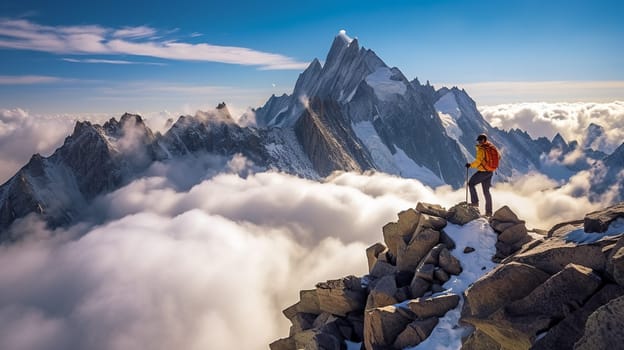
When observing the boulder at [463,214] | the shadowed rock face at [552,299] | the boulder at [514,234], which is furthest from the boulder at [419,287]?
the shadowed rock face at [552,299]

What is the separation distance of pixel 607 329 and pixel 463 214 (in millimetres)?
19890

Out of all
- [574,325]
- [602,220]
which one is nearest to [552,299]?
[574,325]

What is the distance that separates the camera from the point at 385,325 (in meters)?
23.0

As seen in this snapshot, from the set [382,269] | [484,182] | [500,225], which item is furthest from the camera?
[382,269]

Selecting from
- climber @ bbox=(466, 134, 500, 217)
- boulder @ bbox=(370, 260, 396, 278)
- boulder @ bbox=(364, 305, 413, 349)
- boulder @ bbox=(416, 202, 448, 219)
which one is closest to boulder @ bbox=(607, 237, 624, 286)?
boulder @ bbox=(364, 305, 413, 349)

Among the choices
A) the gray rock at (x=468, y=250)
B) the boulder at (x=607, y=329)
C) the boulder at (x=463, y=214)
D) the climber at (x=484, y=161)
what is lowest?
the gray rock at (x=468, y=250)

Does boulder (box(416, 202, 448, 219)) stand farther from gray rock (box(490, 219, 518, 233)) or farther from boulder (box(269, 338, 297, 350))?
boulder (box(269, 338, 297, 350))

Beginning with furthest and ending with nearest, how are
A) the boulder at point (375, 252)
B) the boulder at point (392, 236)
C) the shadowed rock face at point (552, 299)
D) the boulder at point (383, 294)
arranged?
the boulder at point (375, 252) < the boulder at point (392, 236) < the boulder at point (383, 294) < the shadowed rock face at point (552, 299)

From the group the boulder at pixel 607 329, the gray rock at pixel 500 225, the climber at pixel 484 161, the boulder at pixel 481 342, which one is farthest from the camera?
the climber at pixel 484 161

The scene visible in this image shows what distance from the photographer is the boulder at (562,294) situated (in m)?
14.1

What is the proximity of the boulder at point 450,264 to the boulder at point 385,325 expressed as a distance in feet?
13.5

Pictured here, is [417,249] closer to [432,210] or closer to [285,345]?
[432,210]

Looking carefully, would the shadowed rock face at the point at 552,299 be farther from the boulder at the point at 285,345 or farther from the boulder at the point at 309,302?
the boulder at the point at 309,302

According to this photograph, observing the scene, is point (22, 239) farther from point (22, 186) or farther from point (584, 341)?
point (584, 341)
